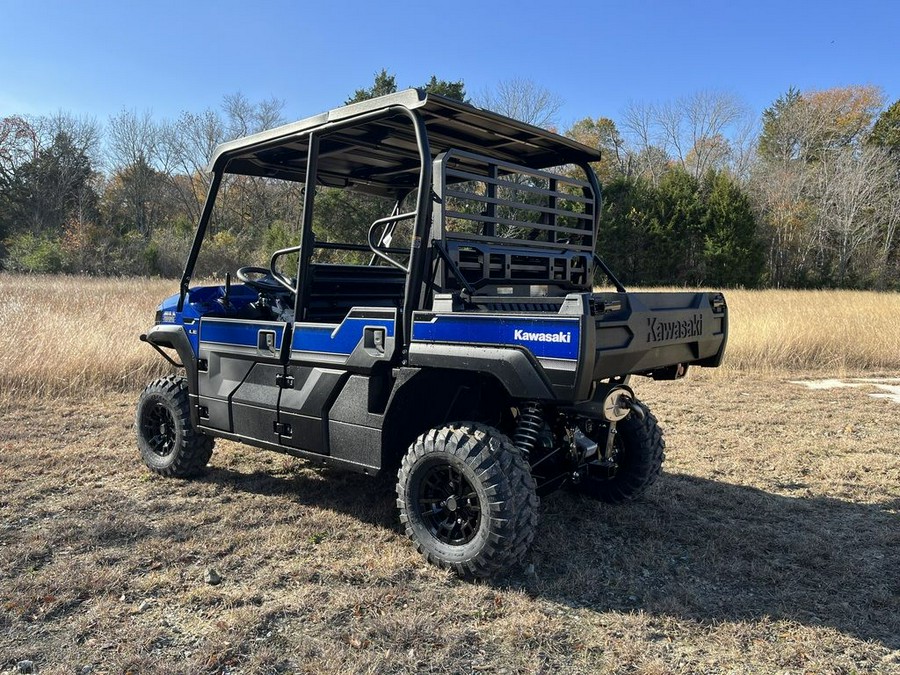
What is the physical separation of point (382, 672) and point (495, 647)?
0.44m

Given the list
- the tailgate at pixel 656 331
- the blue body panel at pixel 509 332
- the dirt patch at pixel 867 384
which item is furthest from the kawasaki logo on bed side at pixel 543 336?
the dirt patch at pixel 867 384

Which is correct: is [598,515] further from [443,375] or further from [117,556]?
[117,556]

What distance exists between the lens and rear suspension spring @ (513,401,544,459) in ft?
10.6

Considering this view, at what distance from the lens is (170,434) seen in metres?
4.66

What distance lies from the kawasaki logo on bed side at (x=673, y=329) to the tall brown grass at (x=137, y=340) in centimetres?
648

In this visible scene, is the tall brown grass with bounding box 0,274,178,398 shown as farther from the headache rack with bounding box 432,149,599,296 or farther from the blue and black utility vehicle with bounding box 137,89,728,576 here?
the headache rack with bounding box 432,149,599,296

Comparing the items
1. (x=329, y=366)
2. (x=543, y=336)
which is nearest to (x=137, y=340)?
(x=329, y=366)

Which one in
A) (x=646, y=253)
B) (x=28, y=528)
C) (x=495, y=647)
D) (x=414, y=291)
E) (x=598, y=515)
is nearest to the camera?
(x=495, y=647)

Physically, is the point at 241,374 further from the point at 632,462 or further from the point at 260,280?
the point at 632,462

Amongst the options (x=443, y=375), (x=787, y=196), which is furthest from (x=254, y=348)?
(x=787, y=196)

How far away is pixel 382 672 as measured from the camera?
2369mm

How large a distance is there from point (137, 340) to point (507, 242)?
654 cm

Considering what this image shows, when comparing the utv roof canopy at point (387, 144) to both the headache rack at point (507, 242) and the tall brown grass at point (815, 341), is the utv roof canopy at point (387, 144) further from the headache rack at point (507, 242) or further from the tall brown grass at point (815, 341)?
the tall brown grass at point (815, 341)

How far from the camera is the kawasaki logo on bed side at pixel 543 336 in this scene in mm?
2621
